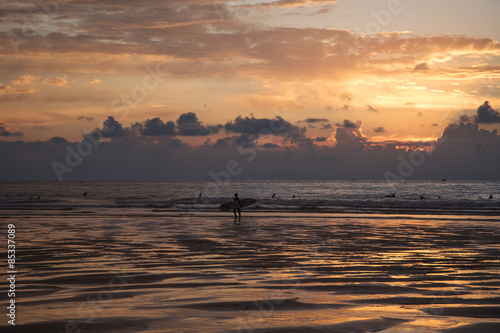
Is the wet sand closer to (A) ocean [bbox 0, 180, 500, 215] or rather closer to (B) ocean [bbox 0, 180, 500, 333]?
(B) ocean [bbox 0, 180, 500, 333]

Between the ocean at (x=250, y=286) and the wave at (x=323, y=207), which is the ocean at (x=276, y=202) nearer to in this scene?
the wave at (x=323, y=207)

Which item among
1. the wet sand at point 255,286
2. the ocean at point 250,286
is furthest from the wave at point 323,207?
the wet sand at point 255,286

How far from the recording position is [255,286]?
11.2 metres

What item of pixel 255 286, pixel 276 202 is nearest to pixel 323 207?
pixel 276 202

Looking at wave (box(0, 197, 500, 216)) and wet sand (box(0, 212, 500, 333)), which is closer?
wet sand (box(0, 212, 500, 333))

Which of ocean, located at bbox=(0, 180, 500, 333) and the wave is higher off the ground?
ocean, located at bbox=(0, 180, 500, 333)

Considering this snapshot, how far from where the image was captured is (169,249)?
739 inches

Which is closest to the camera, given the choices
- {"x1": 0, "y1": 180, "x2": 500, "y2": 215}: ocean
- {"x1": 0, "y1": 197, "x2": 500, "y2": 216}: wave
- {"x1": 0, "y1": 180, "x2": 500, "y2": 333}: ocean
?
{"x1": 0, "y1": 180, "x2": 500, "y2": 333}: ocean

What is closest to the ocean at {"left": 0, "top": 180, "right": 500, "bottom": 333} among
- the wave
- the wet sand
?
the wet sand

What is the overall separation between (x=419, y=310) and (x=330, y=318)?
6.69ft

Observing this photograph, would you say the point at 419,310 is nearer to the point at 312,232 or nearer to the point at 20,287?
the point at 20,287

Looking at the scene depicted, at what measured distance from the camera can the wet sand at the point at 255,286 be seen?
8.00 meters

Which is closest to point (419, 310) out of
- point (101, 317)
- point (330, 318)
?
point (330, 318)

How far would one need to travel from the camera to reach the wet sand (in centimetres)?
800
